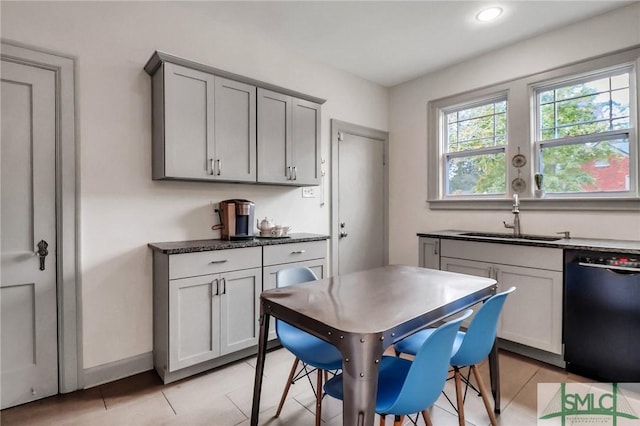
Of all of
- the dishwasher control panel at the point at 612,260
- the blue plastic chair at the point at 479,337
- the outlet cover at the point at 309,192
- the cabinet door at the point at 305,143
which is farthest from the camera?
the outlet cover at the point at 309,192

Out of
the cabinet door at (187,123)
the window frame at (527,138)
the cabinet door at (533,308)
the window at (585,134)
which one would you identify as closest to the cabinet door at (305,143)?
the cabinet door at (187,123)

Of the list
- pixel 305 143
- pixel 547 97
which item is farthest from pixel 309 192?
pixel 547 97

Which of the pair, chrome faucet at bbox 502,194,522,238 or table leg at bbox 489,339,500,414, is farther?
chrome faucet at bbox 502,194,522,238

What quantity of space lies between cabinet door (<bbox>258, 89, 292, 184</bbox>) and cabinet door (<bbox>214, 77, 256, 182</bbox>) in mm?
74

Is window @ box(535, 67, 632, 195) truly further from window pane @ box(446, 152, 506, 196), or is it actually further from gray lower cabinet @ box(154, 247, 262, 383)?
gray lower cabinet @ box(154, 247, 262, 383)

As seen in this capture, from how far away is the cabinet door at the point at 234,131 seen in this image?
2.60m

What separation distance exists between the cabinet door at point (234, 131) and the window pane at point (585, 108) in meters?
2.73

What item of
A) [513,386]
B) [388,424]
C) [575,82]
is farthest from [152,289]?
[575,82]

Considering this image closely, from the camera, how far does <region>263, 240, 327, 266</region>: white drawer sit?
2749 mm

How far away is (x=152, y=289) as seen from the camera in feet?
8.32

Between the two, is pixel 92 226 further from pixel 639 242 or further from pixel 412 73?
pixel 639 242

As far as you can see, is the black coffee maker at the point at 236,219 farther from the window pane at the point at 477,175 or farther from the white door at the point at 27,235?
the window pane at the point at 477,175

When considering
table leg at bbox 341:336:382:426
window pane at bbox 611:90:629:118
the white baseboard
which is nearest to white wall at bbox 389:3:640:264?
window pane at bbox 611:90:629:118

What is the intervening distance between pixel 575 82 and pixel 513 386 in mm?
2644
